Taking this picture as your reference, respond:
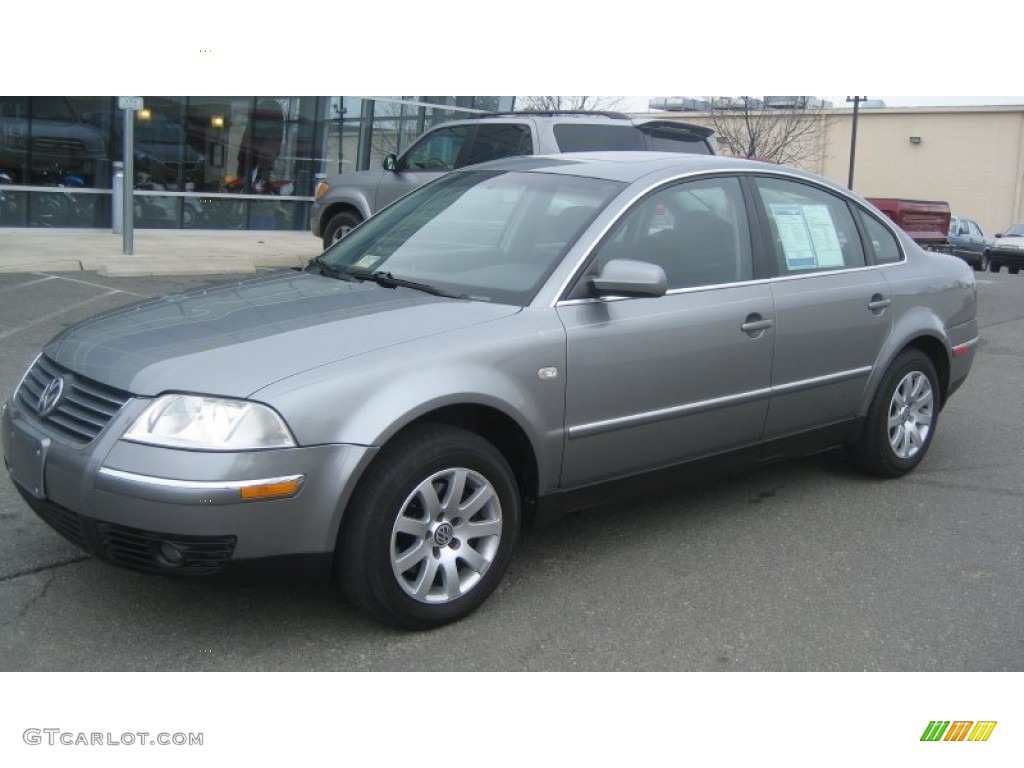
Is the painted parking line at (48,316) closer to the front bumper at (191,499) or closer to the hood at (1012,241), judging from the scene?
the front bumper at (191,499)

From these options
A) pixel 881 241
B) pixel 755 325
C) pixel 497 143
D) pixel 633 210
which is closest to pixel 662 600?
pixel 755 325

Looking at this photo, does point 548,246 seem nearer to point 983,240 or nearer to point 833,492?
point 833,492

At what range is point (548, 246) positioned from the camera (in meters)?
4.46

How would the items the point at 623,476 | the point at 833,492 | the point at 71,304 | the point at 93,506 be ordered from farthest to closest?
the point at 71,304
the point at 833,492
the point at 623,476
the point at 93,506

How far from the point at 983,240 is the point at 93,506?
31.5m

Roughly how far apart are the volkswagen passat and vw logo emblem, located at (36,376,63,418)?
0.5 inches

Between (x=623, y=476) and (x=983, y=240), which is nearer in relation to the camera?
(x=623, y=476)

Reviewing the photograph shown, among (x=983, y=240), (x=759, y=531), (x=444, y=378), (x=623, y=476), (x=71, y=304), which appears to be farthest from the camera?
(x=983, y=240)

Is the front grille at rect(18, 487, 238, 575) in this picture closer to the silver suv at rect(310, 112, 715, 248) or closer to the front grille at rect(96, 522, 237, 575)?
the front grille at rect(96, 522, 237, 575)

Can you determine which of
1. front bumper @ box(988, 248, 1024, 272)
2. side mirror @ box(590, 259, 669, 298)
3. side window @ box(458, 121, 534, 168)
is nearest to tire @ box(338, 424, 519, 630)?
side mirror @ box(590, 259, 669, 298)

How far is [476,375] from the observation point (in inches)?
151

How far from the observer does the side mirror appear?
13.7 ft
